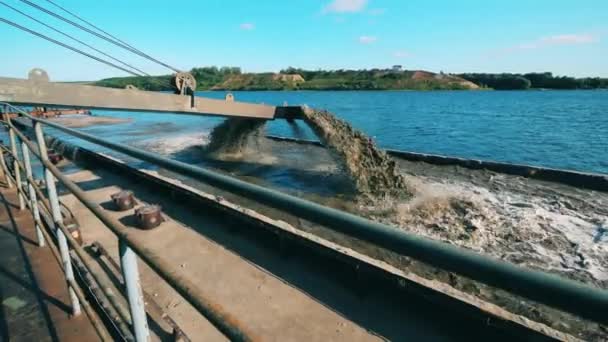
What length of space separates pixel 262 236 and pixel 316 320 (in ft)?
6.18

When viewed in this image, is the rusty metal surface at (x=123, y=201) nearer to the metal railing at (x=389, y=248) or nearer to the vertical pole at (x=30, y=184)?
the vertical pole at (x=30, y=184)

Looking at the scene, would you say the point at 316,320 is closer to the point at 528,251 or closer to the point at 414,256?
the point at 414,256

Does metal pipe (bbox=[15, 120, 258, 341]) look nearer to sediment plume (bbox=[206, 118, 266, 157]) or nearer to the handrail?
the handrail

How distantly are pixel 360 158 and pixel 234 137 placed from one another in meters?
5.85

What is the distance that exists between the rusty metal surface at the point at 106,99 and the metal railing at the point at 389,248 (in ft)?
18.6

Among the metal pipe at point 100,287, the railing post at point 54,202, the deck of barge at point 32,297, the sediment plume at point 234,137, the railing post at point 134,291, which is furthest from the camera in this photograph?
the sediment plume at point 234,137

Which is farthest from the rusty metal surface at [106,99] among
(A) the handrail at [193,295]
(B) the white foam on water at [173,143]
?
(B) the white foam on water at [173,143]

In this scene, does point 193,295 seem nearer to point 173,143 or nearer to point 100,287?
point 100,287

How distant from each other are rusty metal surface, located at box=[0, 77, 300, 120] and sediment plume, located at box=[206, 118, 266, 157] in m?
2.74

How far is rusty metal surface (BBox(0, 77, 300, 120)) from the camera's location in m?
5.26

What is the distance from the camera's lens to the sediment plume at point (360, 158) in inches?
337

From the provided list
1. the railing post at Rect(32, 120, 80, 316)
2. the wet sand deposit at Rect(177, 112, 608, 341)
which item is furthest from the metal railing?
the wet sand deposit at Rect(177, 112, 608, 341)

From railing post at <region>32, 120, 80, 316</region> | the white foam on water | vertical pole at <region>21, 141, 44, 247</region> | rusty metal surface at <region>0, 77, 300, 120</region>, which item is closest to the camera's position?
railing post at <region>32, 120, 80, 316</region>

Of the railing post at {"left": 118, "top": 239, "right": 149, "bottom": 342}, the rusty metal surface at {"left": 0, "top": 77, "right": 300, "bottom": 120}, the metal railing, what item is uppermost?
the rusty metal surface at {"left": 0, "top": 77, "right": 300, "bottom": 120}
